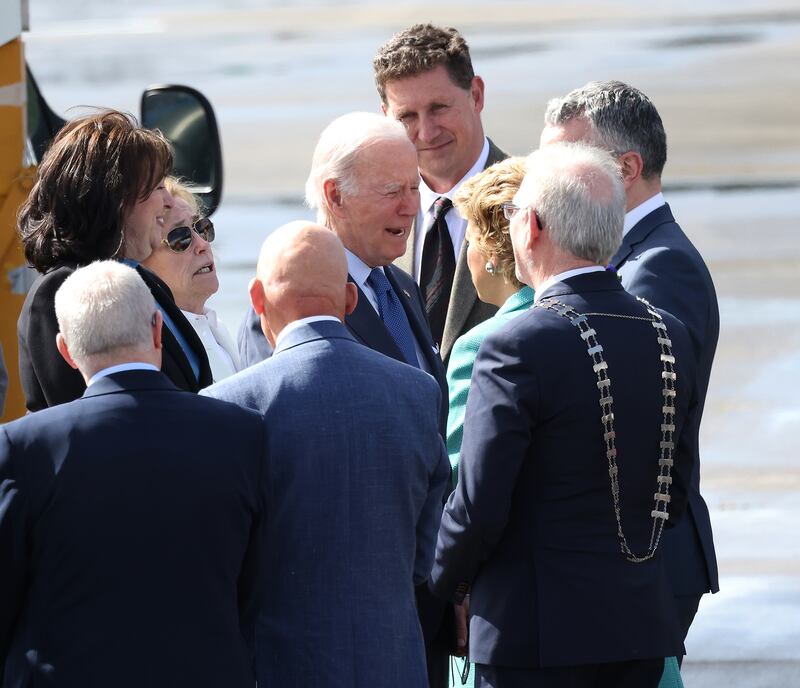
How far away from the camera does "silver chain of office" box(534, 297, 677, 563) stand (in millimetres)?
2682

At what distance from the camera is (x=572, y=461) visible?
8.82 ft

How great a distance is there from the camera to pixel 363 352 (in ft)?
8.82

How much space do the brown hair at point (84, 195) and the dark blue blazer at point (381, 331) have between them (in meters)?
0.34

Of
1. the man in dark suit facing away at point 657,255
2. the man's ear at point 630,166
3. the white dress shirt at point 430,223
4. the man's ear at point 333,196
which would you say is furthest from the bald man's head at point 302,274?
the white dress shirt at point 430,223

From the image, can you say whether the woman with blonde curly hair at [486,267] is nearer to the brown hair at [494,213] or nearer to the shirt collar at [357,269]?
the brown hair at [494,213]

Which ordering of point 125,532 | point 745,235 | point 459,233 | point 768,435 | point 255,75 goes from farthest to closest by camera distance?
1. point 255,75
2. point 745,235
3. point 768,435
4. point 459,233
5. point 125,532

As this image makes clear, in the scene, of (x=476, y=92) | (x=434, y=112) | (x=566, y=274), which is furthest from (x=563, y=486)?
(x=476, y=92)

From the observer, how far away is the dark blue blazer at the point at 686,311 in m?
3.20

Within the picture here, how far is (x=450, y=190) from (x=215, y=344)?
0.99m

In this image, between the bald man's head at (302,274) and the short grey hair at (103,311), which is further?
the bald man's head at (302,274)

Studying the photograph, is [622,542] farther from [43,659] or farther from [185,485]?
[43,659]

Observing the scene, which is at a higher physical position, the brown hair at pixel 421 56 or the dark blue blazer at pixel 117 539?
the brown hair at pixel 421 56

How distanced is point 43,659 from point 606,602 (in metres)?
1.05

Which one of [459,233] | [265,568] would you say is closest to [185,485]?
[265,568]
